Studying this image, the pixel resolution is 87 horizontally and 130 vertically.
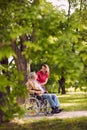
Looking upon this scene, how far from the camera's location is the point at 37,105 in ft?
46.4

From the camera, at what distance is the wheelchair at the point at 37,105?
14.1 m

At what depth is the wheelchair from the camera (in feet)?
46.3

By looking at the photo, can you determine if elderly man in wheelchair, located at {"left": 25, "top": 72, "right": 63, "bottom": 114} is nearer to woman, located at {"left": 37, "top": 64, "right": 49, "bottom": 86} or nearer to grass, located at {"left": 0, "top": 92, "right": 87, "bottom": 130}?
woman, located at {"left": 37, "top": 64, "right": 49, "bottom": 86}

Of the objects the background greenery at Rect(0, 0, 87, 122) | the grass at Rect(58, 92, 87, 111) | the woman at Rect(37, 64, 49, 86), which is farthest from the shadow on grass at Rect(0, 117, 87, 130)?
the background greenery at Rect(0, 0, 87, 122)

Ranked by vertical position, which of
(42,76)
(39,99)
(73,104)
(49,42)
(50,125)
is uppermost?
(42,76)

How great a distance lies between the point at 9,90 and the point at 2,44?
2140 mm

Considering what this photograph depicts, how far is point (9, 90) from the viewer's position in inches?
300

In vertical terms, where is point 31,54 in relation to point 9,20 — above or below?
below

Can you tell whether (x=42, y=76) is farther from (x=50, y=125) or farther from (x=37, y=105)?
(x=50, y=125)

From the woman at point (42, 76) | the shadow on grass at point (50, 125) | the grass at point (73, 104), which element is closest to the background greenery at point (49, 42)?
the shadow on grass at point (50, 125)

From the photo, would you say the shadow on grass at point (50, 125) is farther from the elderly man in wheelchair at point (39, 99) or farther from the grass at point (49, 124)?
the elderly man in wheelchair at point (39, 99)

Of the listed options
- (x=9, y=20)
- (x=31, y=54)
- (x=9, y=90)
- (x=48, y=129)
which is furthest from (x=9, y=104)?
(x=48, y=129)

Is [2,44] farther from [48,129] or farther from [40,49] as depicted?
[48,129]

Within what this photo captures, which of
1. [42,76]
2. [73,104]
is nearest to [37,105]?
[42,76]
